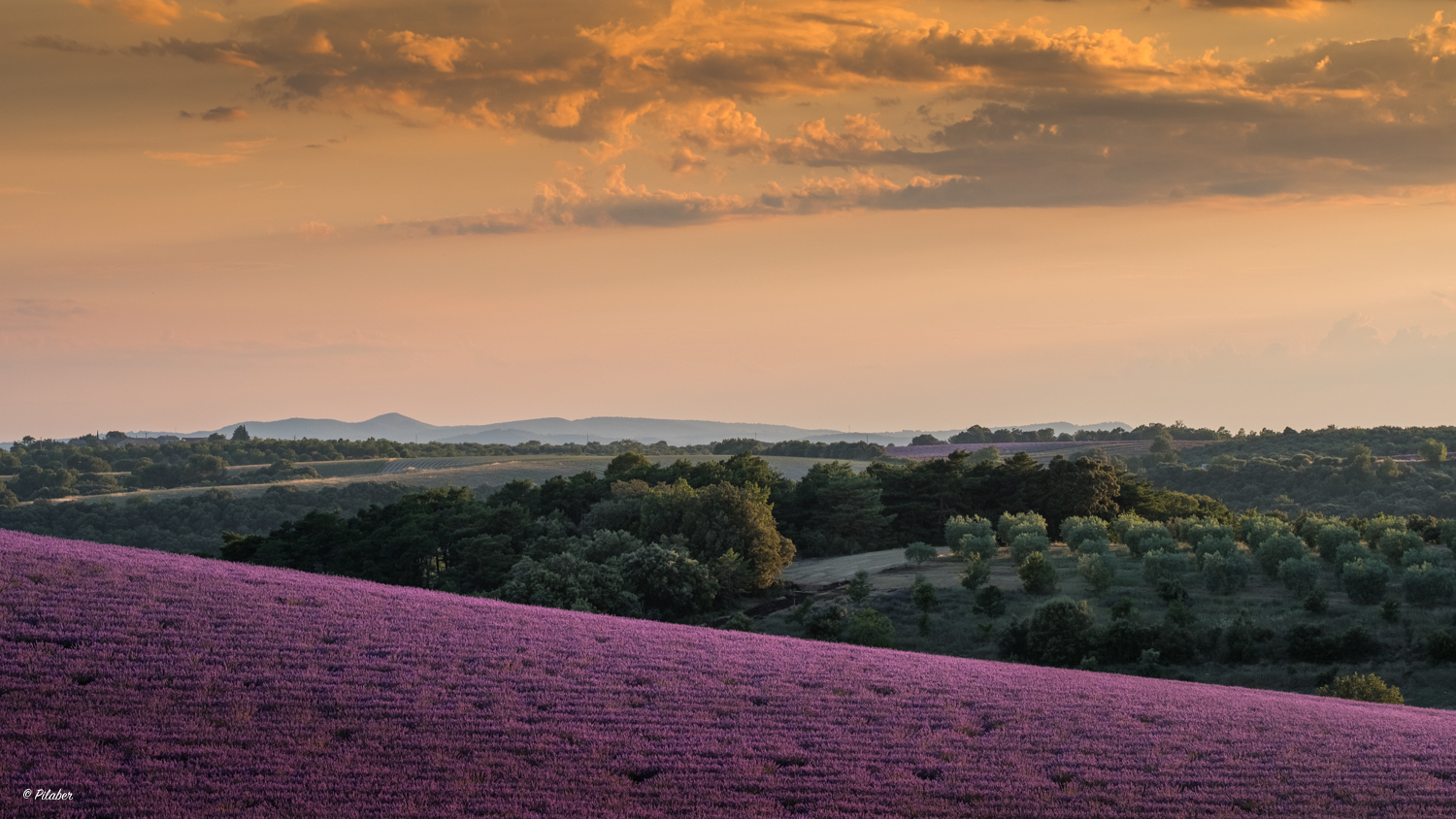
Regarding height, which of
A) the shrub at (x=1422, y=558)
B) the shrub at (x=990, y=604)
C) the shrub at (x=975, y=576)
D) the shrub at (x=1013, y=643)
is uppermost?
the shrub at (x=1422, y=558)

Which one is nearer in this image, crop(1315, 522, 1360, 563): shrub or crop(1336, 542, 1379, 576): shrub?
crop(1336, 542, 1379, 576): shrub

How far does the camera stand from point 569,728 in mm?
14734

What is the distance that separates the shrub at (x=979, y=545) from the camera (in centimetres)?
5450

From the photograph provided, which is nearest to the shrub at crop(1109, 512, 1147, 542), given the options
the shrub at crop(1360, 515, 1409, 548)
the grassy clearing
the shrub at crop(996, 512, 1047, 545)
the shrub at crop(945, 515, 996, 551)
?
the shrub at crop(996, 512, 1047, 545)

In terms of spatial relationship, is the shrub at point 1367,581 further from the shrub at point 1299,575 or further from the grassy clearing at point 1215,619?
the shrub at point 1299,575

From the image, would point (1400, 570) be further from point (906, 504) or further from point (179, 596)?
point (179, 596)

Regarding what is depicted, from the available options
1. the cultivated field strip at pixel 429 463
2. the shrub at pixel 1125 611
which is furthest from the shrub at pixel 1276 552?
the cultivated field strip at pixel 429 463

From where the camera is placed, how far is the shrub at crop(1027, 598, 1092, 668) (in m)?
36.4

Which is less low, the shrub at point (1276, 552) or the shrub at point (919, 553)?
the shrub at point (1276, 552)

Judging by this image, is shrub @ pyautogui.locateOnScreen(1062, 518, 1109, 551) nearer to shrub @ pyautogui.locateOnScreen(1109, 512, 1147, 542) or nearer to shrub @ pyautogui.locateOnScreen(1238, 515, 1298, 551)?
shrub @ pyautogui.locateOnScreen(1109, 512, 1147, 542)

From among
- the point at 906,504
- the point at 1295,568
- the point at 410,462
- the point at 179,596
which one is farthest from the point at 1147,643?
the point at 410,462

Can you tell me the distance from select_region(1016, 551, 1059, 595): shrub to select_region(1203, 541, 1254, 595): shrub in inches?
259

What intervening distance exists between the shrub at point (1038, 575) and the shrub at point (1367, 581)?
11.6 m

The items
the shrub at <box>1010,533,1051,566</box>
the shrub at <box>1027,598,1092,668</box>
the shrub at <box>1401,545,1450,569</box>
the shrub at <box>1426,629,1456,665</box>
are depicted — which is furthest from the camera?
the shrub at <box>1010,533,1051,566</box>
